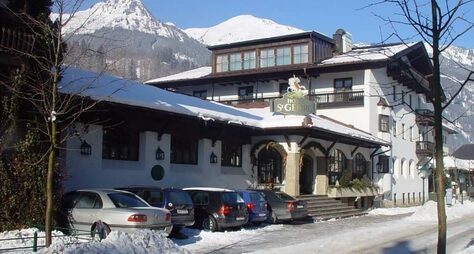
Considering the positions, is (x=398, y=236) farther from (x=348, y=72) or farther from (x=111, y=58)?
(x=348, y=72)

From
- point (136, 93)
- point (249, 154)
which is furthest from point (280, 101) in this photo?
point (136, 93)

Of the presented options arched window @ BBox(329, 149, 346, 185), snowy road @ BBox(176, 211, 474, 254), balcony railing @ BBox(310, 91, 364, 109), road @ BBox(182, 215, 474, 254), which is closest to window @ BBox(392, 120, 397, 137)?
balcony railing @ BBox(310, 91, 364, 109)

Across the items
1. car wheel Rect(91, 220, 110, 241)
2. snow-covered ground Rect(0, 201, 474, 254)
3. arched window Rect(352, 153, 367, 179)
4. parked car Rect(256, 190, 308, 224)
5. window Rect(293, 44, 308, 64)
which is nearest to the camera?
snow-covered ground Rect(0, 201, 474, 254)

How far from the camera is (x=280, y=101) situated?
30.4 metres

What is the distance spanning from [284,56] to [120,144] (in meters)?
23.8

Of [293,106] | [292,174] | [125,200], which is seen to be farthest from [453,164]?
[125,200]

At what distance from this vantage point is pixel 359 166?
3806cm

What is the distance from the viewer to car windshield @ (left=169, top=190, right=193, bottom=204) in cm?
1761

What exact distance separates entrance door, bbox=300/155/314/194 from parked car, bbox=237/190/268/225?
430 inches

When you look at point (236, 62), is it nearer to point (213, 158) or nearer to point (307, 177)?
point (307, 177)

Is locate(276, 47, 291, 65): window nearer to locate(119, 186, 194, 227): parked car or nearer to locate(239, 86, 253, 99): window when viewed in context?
locate(239, 86, 253, 99): window

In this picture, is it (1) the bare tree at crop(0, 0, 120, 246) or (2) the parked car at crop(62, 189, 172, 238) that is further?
(2) the parked car at crop(62, 189, 172, 238)

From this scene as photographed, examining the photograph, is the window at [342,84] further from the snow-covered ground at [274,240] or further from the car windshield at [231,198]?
the car windshield at [231,198]

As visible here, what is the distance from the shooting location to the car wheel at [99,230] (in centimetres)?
1339
